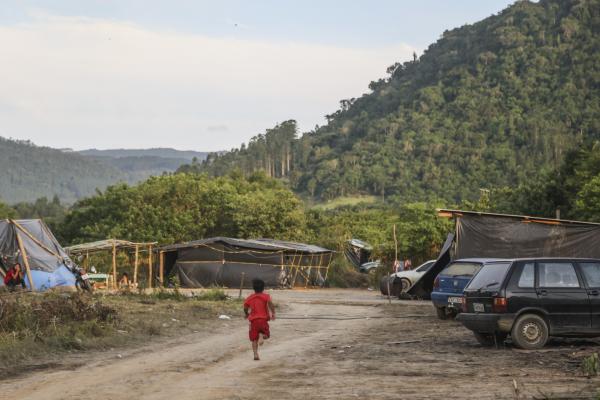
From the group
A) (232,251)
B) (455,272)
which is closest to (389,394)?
(455,272)

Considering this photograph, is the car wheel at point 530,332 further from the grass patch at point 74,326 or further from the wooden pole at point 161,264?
the wooden pole at point 161,264

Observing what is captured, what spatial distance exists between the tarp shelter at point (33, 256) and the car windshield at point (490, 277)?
21.1 metres

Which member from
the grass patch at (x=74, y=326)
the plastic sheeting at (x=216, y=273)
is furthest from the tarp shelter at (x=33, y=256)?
the plastic sheeting at (x=216, y=273)

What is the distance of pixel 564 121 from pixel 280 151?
191 ft

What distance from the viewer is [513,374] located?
13445 millimetres

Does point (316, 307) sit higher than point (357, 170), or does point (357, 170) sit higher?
point (357, 170)

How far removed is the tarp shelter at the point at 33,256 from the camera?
35375 mm

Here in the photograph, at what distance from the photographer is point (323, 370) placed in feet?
46.3

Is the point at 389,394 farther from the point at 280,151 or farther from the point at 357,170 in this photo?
the point at 280,151

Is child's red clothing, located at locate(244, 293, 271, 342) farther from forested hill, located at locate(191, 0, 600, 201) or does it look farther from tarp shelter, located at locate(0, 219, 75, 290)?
forested hill, located at locate(191, 0, 600, 201)

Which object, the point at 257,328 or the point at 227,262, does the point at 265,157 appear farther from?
the point at 257,328

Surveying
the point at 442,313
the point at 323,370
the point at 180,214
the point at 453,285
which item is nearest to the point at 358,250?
the point at 180,214

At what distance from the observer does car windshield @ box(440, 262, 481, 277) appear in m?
23.9

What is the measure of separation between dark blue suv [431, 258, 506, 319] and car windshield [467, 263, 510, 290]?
226 inches
